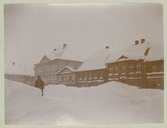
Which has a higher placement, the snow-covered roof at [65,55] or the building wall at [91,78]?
the snow-covered roof at [65,55]

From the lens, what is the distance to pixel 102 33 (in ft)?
6.07

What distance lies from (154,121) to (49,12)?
1270mm

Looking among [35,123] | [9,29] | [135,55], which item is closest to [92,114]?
[35,123]

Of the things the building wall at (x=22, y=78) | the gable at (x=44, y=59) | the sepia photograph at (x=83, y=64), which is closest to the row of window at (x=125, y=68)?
the sepia photograph at (x=83, y=64)

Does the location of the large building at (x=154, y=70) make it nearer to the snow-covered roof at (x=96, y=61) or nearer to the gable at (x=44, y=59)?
the snow-covered roof at (x=96, y=61)

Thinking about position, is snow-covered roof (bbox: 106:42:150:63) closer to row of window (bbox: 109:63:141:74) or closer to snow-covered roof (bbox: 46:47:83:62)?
row of window (bbox: 109:63:141:74)

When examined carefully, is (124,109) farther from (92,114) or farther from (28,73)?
(28,73)

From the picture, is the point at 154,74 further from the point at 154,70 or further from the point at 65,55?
the point at 65,55

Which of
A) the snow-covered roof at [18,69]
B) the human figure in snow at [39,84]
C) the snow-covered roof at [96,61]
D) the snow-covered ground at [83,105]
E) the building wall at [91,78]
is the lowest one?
the snow-covered ground at [83,105]

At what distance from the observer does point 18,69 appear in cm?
186

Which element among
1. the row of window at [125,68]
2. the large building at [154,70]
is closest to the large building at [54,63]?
the row of window at [125,68]

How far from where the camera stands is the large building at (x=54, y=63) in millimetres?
1854

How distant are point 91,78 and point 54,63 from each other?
1.12 ft

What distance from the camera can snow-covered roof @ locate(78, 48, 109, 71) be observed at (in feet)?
6.05
